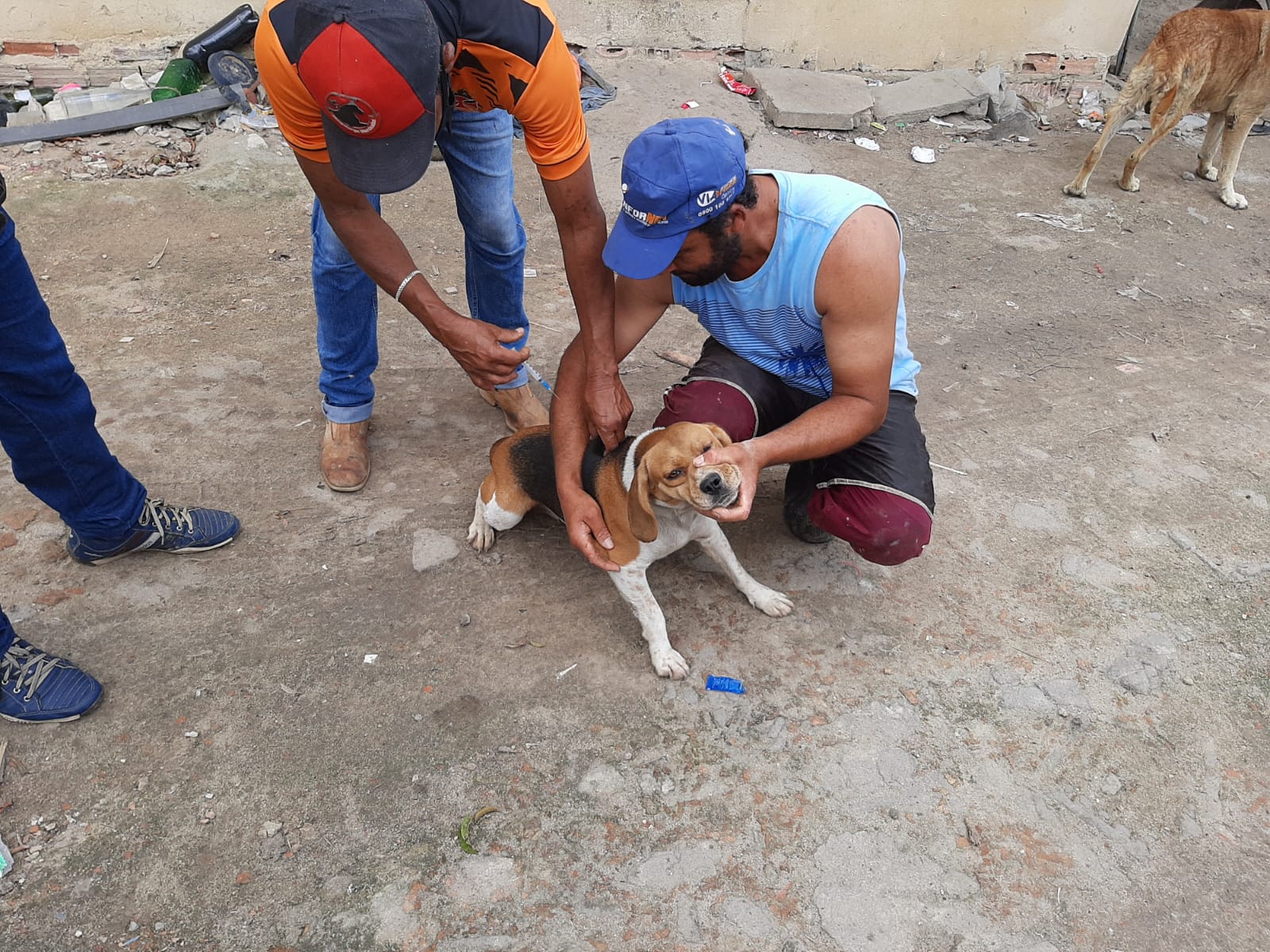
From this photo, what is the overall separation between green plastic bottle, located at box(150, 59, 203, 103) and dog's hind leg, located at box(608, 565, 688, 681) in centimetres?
611

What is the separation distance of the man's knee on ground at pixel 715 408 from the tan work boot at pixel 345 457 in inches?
51.0

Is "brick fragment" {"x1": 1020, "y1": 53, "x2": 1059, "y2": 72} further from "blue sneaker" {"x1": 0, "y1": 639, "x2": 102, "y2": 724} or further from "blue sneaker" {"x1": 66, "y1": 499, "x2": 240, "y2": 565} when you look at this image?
"blue sneaker" {"x1": 0, "y1": 639, "x2": 102, "y2": 724}

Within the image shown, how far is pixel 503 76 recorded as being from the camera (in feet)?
8.18

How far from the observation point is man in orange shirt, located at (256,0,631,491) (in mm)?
2053

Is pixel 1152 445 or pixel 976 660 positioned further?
pixel 1152 445

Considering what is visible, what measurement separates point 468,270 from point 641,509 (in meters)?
1.60

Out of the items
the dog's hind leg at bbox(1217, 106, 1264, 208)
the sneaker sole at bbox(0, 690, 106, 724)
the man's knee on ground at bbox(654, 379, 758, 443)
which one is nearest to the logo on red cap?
the man's knee on ground at bbox(654, 379, 758, 443)

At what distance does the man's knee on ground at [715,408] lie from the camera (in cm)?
294

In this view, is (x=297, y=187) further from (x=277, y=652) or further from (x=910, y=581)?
(x=910, y=581)

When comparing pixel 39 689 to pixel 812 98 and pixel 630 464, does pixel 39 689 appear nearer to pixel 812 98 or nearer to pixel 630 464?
pixel 630 464

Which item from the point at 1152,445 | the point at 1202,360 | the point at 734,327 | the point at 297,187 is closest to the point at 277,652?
the point at 734,327

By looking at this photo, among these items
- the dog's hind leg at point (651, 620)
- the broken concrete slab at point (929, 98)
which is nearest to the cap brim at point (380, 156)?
the dog's hind leg at point (651, 620)

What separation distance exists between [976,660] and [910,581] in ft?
1.30

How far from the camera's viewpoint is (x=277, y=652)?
110 inches
